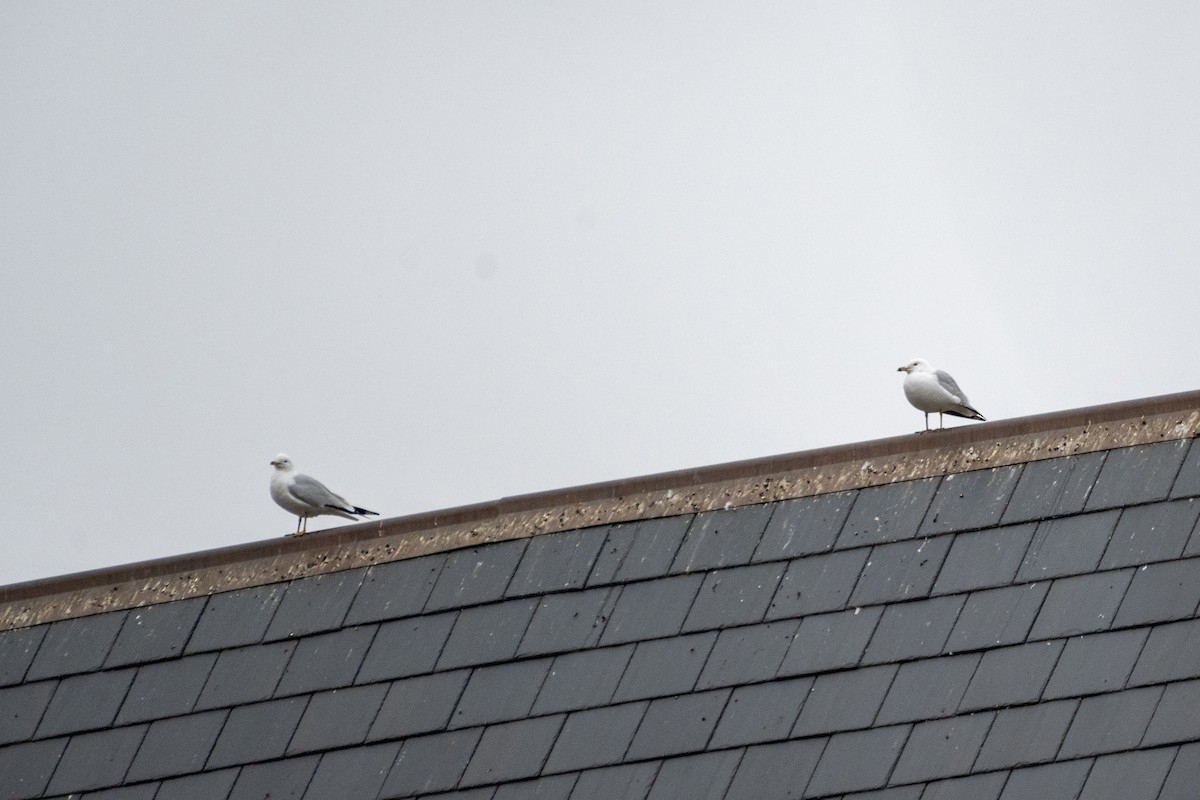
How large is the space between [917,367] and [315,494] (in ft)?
15.0

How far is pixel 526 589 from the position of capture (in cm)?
937

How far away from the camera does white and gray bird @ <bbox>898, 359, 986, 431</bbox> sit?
42.3 ft

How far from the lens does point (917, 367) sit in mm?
13344

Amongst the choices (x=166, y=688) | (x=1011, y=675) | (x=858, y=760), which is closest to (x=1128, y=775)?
(x=1011, y=675)

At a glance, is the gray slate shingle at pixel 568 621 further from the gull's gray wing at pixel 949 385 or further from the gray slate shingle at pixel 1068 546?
the gull's gray wing at pixel 949 385

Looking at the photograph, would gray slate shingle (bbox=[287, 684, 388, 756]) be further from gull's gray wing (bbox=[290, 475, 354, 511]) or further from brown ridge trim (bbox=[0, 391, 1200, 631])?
gull's gray wing (bbox=[290, 475, 354, 511])

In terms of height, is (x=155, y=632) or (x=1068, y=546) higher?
(x=155, y=632)

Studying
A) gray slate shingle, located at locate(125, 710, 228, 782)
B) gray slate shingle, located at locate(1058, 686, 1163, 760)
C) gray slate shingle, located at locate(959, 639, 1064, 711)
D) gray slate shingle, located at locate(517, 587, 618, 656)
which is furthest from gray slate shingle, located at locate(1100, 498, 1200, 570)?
gray slate shingle, located at locate(125, 710, 228, 782)

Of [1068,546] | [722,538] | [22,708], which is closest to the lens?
[1068,546]

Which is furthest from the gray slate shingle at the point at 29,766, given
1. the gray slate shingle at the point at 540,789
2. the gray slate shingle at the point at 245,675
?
the gray slate shingle at the point at 540,789

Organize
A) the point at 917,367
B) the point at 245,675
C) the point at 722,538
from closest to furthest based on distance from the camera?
the point at 722,538 → the point at 245,675 → the point at 917,367

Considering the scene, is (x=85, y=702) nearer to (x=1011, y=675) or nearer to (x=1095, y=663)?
(x=1011, y=675)

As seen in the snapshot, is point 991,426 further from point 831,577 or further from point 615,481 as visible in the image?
point 615,481

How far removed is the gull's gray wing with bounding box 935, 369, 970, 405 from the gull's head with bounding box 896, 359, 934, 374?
0.57ft
